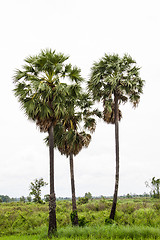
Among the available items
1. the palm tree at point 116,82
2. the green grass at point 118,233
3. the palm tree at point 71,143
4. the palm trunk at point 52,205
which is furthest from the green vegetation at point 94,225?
the palm tree at point 116,82

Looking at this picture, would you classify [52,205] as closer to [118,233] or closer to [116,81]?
[118,233]

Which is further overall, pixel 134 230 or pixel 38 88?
pixel 38 88

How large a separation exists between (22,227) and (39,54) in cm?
1507

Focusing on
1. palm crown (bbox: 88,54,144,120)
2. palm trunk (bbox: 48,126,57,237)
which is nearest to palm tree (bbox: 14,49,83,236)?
palm trunk (bbox: 48,126,57,237)

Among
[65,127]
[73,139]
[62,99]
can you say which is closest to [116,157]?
[73,139]

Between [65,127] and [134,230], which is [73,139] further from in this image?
[134,230]

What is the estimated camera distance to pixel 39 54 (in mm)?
17203

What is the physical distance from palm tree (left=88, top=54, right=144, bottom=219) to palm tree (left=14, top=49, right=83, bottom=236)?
449 cm

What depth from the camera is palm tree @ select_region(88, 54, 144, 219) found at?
812 inches

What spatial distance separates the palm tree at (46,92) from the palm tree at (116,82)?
4.49m

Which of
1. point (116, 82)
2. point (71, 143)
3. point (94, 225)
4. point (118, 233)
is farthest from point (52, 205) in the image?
point (116, 82)

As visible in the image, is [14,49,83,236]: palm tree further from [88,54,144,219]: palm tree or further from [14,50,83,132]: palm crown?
[88,54,144,219]: palm tree

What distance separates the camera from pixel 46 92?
16406mm

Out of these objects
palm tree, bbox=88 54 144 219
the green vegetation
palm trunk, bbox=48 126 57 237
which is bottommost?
the green vegetation
